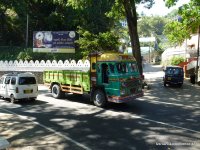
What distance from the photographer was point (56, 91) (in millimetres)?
20109

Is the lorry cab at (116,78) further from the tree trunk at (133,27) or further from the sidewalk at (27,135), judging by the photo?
the tree trunk at (133,27)

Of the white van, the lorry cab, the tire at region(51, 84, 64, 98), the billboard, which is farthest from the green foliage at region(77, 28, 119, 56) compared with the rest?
the lorry cab

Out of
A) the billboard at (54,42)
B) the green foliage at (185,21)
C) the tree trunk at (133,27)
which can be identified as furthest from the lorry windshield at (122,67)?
the billboard at (54,42)

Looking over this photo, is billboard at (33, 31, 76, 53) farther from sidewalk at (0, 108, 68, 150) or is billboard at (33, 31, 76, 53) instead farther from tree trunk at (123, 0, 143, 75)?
sidewalk at (0, 108, 68, 150)

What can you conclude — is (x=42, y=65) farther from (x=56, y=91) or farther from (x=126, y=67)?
(x=126, y=67)

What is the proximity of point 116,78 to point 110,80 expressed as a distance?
53cm

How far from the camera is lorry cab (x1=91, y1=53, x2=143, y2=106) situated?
15492 mm

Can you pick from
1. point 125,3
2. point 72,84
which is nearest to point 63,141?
point 72,84

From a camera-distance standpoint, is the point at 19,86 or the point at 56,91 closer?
the point at 19,86

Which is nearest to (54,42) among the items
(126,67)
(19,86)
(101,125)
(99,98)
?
(19,86)

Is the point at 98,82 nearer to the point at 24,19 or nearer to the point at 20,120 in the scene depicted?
the point at 20,120

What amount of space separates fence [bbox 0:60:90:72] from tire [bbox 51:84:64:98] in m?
7.57

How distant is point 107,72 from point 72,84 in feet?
10.8

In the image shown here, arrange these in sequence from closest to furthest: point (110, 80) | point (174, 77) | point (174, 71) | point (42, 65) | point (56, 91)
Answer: point (110, 80) < point (56, 91) < point (174, 77) < point (174, 71) < point (42, 65)
